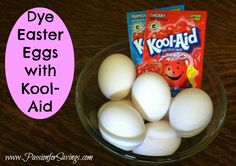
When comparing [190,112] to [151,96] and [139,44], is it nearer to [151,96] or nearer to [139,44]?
[151,96]

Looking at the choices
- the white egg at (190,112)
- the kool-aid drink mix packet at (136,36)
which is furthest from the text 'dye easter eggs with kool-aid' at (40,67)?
the white egg at (190,112)

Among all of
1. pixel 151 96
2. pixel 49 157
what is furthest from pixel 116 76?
pixel 49 157

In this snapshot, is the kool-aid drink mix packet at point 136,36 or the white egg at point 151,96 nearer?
the white egg at point 151,96

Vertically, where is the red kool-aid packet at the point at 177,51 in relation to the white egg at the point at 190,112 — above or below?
above

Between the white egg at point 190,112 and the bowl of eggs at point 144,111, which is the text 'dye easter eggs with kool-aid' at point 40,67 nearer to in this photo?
the bowl of eggs at point 144,111

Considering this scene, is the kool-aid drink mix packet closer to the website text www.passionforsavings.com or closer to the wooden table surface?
the wooden table surface

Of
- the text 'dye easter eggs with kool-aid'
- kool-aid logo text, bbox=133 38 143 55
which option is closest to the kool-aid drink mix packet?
kool-aid logo text, bbox=133 38 143 55

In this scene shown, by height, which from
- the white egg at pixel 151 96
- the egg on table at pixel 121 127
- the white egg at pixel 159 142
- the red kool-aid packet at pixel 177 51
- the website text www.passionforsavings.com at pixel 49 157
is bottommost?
the website text www.passionforsavings.com at pixel 49 157
